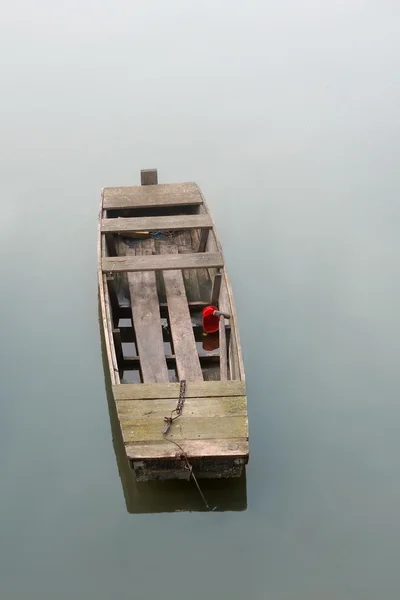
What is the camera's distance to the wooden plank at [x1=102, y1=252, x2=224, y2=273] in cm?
821

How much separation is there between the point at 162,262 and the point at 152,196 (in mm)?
2159

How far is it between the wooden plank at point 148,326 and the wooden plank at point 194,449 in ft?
4.17

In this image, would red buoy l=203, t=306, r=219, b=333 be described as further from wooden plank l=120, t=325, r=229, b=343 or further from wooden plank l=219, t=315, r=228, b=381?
wooden plank l=219, t=315, r=228, b=381

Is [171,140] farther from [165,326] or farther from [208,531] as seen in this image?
[208,531]

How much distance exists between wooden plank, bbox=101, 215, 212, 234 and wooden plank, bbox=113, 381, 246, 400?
2.97 meters

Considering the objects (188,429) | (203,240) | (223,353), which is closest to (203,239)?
(203,240)

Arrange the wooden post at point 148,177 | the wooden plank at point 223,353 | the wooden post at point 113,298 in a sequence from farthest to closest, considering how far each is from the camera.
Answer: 1. the wooden post at point 148,177
2. the wooden post at point 113,298
3. the wooden plank at point 223,353

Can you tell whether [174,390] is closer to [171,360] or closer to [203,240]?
[171,360]

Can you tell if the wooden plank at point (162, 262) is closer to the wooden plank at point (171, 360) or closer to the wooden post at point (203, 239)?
the wooden post at point (203, 239)

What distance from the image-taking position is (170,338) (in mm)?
8203

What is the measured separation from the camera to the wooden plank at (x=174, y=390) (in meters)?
6.63

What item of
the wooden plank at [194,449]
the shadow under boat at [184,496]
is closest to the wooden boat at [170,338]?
the wooden plank at [194,449]

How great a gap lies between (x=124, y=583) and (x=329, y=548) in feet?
6.13

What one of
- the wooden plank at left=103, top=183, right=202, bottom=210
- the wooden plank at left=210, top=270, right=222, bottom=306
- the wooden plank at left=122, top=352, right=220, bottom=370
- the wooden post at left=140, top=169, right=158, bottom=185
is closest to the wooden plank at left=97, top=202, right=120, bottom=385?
the wooden plank at left=122, top=352, right=220, bottom=370
